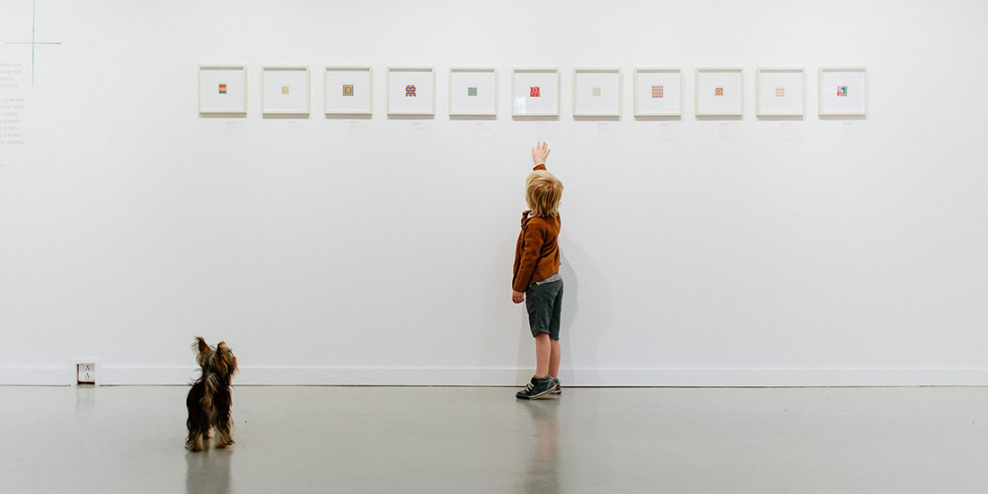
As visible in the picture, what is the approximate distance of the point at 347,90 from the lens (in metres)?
4.29

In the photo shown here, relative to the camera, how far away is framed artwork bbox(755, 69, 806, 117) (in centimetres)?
429

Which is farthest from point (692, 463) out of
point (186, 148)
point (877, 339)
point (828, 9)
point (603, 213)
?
point (186, 148)

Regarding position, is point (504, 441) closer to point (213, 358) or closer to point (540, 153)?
point (213, 358)

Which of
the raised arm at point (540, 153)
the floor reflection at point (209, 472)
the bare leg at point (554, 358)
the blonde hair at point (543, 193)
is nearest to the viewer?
the floor reflection at point (209, 472)

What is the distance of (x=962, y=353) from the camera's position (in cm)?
430

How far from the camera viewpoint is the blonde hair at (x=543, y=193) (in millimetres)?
3912

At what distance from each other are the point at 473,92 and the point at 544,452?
2.44 meters

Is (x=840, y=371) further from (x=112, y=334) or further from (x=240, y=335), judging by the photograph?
(x=112, y=334)

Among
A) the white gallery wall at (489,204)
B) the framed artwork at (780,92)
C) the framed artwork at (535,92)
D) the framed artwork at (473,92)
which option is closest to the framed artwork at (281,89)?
the white gallery wall at (489,204)

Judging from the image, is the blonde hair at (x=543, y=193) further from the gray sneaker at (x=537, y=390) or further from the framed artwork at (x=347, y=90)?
the framed artwork at (x=347, y=90)

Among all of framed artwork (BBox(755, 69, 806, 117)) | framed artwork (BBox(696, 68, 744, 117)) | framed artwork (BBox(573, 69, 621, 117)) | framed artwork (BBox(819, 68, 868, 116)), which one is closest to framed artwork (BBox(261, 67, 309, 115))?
framed artwork (BBox(573, 69, 621, 117))

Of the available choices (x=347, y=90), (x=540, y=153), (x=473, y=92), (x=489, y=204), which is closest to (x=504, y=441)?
(x=489, y=204)

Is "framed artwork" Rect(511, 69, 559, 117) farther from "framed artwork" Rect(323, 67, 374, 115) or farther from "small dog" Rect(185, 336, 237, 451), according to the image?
"small dog" Rect(185, 336, 237, 451)

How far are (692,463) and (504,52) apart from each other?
2821 millimetres
